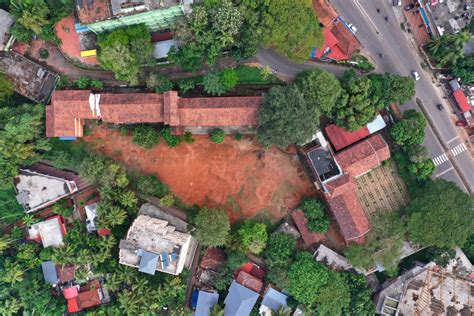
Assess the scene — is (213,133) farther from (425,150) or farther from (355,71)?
(425,150)

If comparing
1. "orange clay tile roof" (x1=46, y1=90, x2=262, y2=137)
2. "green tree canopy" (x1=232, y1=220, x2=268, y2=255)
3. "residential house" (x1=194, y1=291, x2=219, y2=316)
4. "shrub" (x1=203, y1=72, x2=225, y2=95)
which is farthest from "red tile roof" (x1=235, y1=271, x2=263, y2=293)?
"shrub" (x1=203, y1=72, x2=225, y2=95)

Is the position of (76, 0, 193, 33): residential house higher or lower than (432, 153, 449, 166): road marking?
higher

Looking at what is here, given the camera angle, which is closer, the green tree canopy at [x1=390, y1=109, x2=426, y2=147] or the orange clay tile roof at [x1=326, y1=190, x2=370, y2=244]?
the green tree canopy at [x1=390, y1=109, x2=426, y2=147]

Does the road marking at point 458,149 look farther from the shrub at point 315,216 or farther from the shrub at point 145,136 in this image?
the shrub at point 145,136

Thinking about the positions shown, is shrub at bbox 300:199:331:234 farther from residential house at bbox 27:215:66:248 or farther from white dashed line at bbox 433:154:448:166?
residential house at bbox 27:215:66:248

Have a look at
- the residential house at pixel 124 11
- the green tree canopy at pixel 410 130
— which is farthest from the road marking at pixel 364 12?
the residential house at pixel 124 11

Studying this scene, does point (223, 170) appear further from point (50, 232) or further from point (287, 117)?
point (50, 232)
